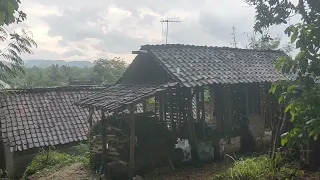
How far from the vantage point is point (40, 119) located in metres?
15.0

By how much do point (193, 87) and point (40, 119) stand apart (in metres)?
9.12

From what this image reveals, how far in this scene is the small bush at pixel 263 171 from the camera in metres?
6.07

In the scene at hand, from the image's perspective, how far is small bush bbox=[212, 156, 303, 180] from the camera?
239 inches

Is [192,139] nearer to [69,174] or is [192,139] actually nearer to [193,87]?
[193,87]

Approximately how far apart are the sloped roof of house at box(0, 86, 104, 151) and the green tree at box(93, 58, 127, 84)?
1915cm

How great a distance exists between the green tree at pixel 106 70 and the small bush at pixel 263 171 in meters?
30.0

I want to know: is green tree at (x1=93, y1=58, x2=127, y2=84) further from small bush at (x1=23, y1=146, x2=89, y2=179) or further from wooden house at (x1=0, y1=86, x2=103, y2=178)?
small bush at (x1=23, y1=146, x2=89, y2=179)

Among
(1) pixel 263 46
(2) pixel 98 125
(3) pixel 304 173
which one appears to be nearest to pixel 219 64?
(2) pixel 98 125

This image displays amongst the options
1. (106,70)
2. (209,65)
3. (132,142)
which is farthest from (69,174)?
(106,70)

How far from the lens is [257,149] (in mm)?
11719

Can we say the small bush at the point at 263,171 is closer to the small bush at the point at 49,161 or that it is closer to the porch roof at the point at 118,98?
the porch roof at the point at 118,98

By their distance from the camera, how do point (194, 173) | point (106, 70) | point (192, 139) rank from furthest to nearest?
1. point (106, 70)
2. point (192, 139)
3. point (194, 173)

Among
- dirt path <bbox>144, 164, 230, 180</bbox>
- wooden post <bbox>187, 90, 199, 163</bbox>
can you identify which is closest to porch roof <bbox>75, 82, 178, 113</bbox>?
wooden post <bbox>187, 90, 199, 163</bbox>

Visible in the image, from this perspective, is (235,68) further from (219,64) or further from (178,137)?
(178,137)
